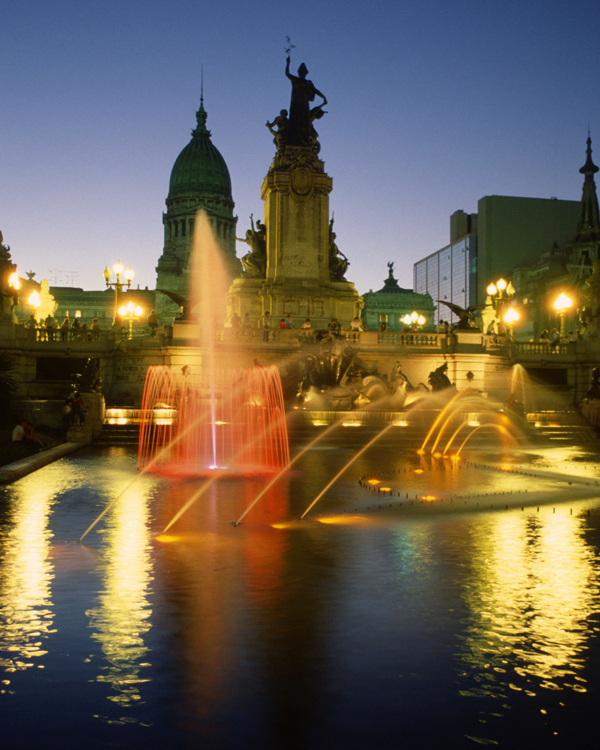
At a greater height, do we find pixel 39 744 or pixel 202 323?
pixel 202 323

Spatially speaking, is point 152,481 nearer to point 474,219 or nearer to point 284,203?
point 284,203

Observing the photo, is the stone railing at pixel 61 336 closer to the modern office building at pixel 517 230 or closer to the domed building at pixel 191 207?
the modern office building at pixel 517 230

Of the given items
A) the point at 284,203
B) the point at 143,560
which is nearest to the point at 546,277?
the point at 284,203

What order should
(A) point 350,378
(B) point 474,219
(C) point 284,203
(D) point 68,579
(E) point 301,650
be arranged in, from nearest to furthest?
(E) point 301,650, (D) point 68,579, (A) point 350,378, (C) point 284,203, (B) point 474,219

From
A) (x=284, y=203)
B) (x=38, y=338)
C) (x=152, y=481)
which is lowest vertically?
(x=152, y=481)

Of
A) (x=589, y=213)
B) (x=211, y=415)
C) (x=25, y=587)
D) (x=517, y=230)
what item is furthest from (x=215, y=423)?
(x=517, y=230)

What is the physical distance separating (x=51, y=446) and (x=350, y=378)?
17.2 meters

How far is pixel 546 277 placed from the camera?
98375 mm

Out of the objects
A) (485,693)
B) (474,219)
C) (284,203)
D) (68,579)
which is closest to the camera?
(485,693)

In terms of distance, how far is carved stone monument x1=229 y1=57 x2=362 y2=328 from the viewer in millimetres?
50344

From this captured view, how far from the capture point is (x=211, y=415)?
29.6 meters

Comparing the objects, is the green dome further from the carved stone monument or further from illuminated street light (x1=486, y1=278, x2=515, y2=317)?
illuminated street light (x1=486, y1=278, x2=515, y2=317)

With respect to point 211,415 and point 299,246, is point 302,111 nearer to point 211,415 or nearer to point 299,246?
point 299,246

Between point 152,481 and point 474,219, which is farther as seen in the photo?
point 474,219
